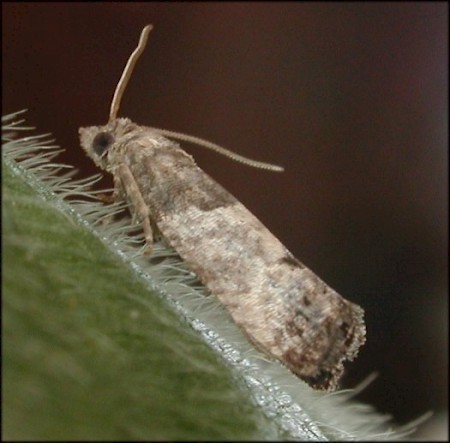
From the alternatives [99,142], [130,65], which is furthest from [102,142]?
[130,65]

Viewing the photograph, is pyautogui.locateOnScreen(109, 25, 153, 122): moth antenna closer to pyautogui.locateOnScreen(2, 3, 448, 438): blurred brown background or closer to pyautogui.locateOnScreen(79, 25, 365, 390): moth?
pyautogui.locateOnScreen(79, 25, 365, 390): moth

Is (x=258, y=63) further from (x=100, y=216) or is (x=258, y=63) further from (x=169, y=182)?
(x=100, y=216)

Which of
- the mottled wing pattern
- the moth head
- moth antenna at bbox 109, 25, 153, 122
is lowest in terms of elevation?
the mottled wing pattern

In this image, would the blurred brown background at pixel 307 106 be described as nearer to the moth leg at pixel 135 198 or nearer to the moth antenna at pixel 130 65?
the moth antenna at pixel 130 65

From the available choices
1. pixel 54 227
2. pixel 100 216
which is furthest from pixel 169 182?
pixel 54 227

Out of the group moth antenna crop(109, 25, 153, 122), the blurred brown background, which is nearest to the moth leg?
moth antenna crop(109, 25, 153, 122)

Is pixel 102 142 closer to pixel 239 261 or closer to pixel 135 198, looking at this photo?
pixel 135 198

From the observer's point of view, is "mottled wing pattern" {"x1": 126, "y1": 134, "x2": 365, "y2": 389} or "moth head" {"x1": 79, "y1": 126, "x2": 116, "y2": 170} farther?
"moth head" {"x1": 79, "y1": 126, "x2": 116, "y2": 170}
